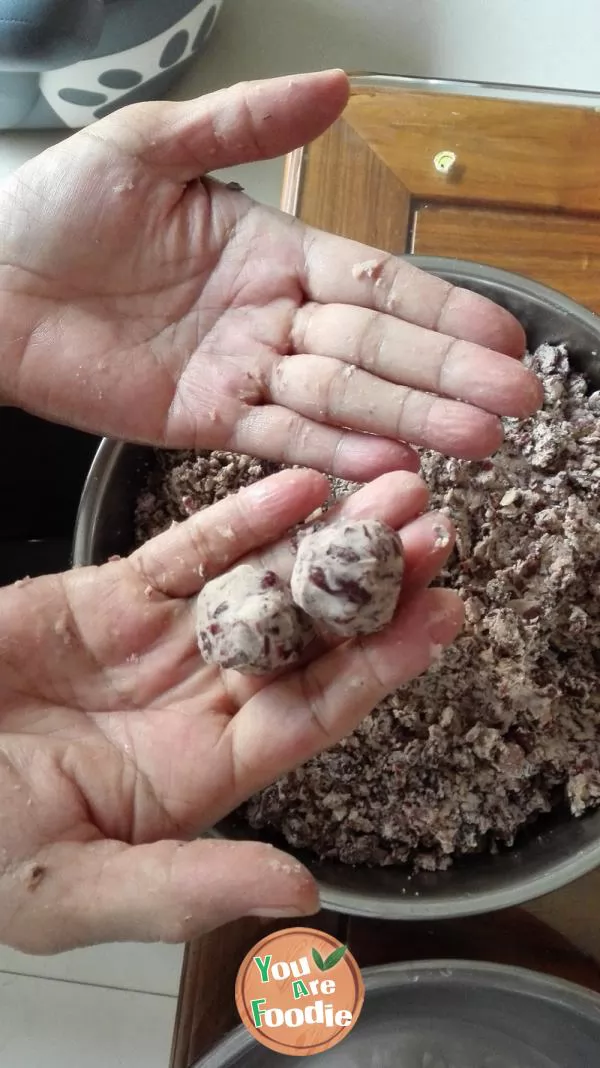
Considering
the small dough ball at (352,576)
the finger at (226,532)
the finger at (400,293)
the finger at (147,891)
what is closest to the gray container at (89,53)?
the finger at (400,293)

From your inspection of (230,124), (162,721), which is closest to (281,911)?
(162,721)

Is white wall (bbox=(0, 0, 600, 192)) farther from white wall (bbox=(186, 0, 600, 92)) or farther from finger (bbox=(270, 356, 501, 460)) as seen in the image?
finger (bbox=(270, 356, 501, 460))

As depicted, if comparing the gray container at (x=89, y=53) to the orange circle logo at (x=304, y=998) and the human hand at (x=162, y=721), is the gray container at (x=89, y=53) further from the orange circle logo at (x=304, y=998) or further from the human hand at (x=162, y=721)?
the orange circle logo at (x=304, y=998)

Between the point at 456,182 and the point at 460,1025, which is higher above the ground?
the point at 456,182

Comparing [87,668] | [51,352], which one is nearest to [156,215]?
[51,352]

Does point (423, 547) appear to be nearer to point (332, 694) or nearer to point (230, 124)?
point (332, 694)

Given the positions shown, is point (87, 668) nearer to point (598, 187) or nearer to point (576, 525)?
point (576, 525)
